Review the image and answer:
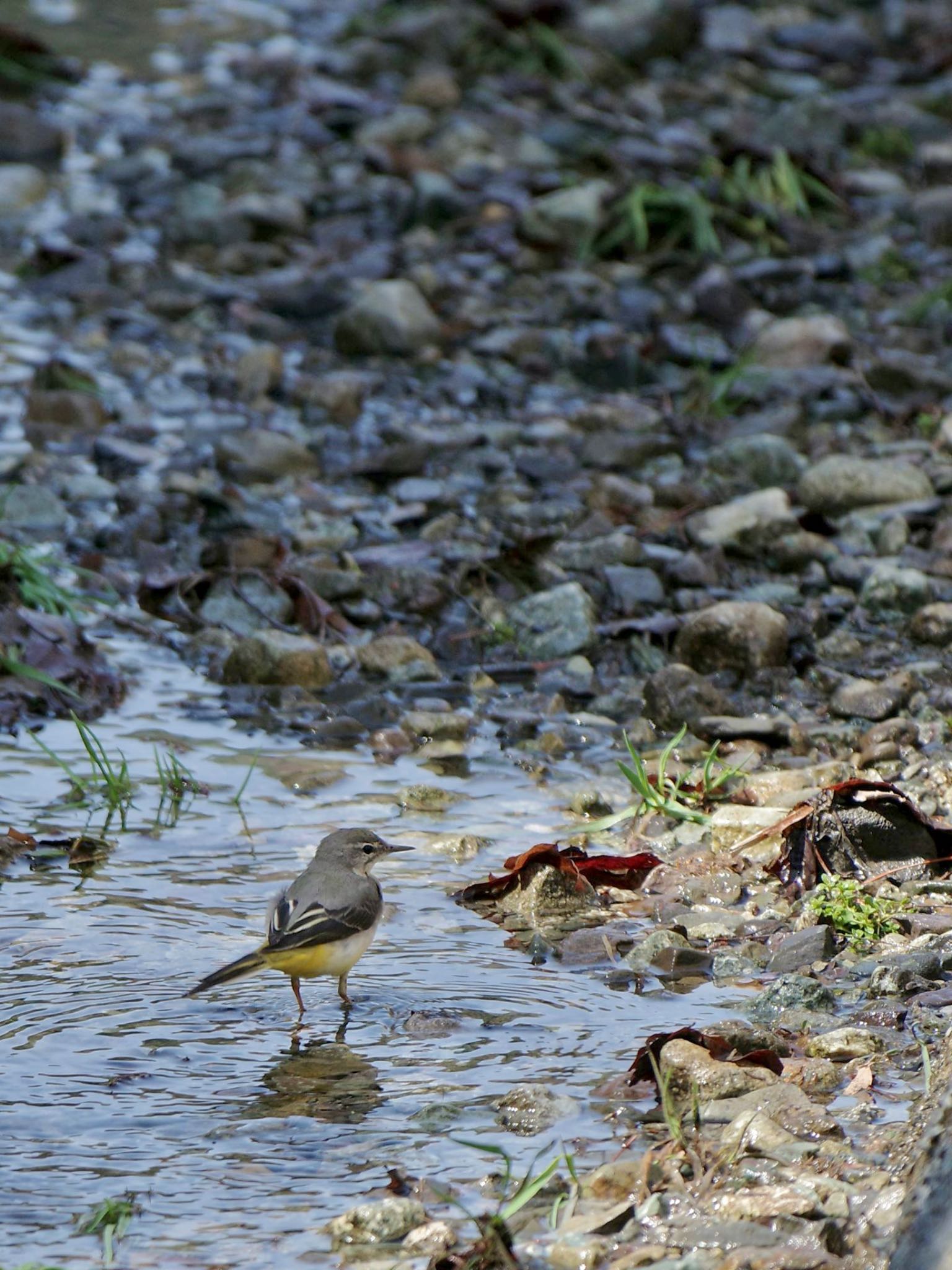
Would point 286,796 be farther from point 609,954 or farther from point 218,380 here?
point 218,380

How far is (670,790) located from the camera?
671 cm

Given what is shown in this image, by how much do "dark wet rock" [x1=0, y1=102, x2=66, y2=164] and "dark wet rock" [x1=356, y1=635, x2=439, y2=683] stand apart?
769cm

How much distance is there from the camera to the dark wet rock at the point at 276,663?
7.80 m

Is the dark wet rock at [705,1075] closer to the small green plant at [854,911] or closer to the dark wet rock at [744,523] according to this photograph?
the small green plant at [854,911]

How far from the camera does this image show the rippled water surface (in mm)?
4262

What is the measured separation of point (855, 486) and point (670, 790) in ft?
10.7

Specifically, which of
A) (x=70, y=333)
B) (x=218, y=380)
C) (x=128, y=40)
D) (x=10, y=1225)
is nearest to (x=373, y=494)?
(x=218, y=380)

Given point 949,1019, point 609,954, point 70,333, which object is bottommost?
point 70,333

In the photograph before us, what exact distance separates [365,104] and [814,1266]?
12857 millimetres

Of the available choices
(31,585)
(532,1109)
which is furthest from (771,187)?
(532,1109)

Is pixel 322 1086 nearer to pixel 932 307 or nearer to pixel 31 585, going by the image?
pixel 31 585

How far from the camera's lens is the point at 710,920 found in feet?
19.1

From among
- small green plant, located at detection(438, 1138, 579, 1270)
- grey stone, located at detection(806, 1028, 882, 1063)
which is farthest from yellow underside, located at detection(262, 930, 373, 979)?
grey stone, located at detection(806, 1028, 882, 1063)

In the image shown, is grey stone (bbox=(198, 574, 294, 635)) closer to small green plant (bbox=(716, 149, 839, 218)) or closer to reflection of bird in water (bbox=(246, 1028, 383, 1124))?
reflection of bird in water (bbox=(246, 1028, 383, 1124))
